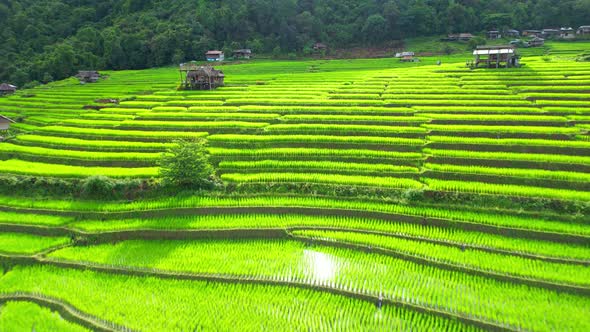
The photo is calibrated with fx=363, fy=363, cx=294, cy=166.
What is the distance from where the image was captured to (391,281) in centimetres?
1622

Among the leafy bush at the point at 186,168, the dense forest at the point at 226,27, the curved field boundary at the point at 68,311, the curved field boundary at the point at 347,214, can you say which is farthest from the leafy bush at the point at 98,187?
the dense forest at the point at 226,27

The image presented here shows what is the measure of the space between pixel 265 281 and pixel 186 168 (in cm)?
1029

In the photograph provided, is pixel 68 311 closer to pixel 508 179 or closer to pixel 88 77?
pixel 508 179

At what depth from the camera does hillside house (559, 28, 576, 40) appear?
6550 cm

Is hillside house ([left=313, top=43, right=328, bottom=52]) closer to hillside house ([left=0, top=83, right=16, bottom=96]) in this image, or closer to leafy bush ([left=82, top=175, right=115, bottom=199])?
hillside house ([left=0, top=83, right=16, bottom=96])

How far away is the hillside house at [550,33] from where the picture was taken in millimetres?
68062

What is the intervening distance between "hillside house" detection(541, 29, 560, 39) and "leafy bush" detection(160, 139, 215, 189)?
73402mm

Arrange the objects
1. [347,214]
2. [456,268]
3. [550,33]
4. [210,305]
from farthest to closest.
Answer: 1. [550,33]
2. [347,214]
3. [456,268]
4. [210,305]

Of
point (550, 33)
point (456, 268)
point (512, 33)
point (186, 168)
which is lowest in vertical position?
point (456, 268)

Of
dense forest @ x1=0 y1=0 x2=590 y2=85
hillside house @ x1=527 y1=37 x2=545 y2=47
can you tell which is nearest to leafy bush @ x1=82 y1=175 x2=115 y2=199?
dense forest @ x1=0 y1=0 x2=590 y2=85

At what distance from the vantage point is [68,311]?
1566 centimetres

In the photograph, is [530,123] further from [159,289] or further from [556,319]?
[159,289]

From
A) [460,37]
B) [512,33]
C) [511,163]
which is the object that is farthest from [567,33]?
[511,163]

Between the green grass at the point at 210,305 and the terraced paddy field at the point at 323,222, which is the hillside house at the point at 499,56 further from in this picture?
the green grass at the point at 210,305
